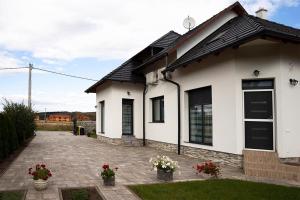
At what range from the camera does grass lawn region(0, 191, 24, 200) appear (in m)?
5.44

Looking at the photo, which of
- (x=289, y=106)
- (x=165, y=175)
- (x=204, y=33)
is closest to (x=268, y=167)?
(x=289, y=106)

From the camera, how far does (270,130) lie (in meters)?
8.61

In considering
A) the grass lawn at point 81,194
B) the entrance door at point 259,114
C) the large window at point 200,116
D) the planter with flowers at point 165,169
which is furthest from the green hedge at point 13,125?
the entrance door at point 259,114

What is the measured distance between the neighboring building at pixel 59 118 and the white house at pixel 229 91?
2894 centimetres

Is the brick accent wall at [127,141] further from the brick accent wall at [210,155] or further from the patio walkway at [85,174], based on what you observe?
the patio walkway at [85,174]

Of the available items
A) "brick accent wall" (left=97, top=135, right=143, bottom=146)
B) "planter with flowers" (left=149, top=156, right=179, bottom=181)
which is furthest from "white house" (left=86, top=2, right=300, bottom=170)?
"planter with flowers" (left=149, top=156, right=179, bottom=181)

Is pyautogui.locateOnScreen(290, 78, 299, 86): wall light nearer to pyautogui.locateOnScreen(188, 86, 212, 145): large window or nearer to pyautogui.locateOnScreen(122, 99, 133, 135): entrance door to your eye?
pyautogui.locateOnScreen(188, 86, 212, 145): large window

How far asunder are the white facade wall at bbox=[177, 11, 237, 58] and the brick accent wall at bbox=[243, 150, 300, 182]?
5417 mm

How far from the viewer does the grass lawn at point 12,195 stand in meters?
5.44

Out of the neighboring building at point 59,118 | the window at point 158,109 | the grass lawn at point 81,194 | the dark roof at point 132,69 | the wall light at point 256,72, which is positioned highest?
the dark roof at point 132,69

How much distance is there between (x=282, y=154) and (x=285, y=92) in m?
1.68

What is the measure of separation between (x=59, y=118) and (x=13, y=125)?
1297 inches

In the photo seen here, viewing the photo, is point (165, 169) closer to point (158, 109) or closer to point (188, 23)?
point (158, 109)

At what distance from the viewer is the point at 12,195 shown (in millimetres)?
5652
